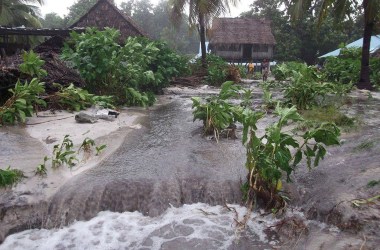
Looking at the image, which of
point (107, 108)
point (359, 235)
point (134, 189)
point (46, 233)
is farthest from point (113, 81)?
point (359, 235)

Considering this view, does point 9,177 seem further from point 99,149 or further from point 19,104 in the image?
point 19,104

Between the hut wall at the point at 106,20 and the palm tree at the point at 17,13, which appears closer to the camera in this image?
the hut wall at the point at 106,20

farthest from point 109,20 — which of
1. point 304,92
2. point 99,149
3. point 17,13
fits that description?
A: point 99,149

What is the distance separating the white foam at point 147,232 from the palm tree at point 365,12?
28.8 feet

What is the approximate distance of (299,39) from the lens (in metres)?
28.3

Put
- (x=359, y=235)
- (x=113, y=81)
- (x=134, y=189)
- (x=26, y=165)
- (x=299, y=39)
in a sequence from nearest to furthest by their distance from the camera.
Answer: (x=359, y=235), (x=134, y=189), (x=26, y=165), (x=113, y=81), (x=299, y=39)

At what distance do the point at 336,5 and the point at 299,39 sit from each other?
55.9 ft

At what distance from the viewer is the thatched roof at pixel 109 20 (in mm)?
16250

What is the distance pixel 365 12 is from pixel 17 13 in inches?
706

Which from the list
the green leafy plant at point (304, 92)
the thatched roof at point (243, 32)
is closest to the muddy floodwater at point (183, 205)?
the green leafy plant at point (304, 92)

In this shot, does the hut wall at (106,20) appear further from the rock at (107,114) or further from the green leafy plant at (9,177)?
the green leafy plant at (9,177)

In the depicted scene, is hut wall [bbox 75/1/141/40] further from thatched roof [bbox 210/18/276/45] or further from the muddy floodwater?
the muddy floodwater

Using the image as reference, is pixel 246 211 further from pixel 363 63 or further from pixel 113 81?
pixel 363 63

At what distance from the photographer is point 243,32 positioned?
27219mm
